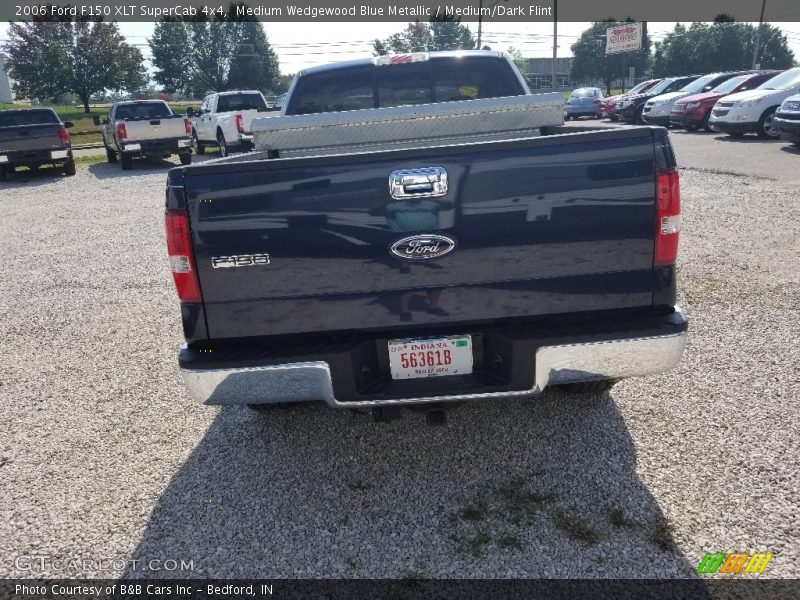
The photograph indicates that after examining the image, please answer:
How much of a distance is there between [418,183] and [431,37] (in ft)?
280

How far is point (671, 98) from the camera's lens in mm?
20812

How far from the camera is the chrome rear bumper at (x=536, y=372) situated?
2.60 metres

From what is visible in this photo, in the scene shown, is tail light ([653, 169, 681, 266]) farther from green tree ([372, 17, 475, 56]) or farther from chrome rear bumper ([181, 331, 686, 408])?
green tree ([372, 17, 475, 56])

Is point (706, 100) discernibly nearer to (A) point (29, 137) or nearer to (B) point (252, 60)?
(A) point (29, 137)

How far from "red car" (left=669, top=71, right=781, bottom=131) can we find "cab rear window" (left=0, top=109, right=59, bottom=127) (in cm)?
1765

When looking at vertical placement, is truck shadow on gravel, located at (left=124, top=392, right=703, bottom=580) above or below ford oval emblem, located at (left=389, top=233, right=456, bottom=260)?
below

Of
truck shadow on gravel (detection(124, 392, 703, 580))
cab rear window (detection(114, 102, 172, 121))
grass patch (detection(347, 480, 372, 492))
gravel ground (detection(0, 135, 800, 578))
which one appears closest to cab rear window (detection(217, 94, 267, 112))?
cab rear window (detection(114, 102, 172, 121))

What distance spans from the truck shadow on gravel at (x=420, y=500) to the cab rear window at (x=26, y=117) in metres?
15.9

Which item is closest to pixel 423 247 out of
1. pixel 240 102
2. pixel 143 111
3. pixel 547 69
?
pixel 143 111

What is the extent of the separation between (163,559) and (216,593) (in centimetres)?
33

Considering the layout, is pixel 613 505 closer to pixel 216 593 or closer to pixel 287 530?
pixel 287 530

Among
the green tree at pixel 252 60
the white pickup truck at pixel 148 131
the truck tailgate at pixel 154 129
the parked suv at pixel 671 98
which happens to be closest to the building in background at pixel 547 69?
the green tree at pixel 252 60

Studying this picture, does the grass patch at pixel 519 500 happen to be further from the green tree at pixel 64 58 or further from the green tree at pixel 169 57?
the green tree at pixel 169 57

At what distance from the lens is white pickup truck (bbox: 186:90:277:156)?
1854 cm
